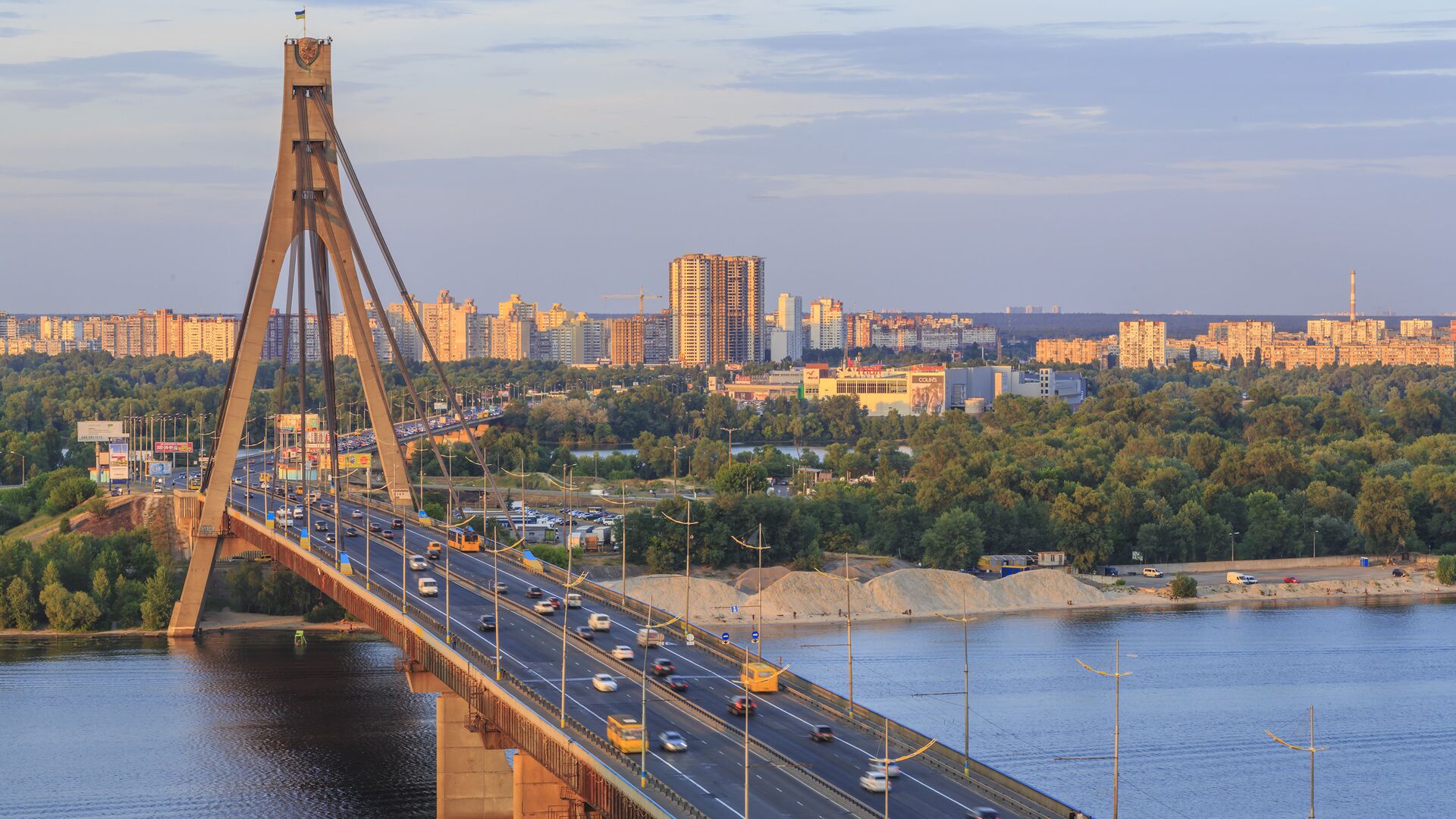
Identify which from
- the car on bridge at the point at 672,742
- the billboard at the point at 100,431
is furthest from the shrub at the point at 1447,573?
the billboard at the point at 100,431

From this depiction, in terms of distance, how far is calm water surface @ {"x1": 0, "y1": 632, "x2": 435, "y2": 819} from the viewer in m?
28.6

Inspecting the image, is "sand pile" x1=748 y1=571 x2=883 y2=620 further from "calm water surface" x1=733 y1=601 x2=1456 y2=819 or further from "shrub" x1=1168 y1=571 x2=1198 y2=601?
"shrub" x1=1168 y1=571 x2=1198 y2=601

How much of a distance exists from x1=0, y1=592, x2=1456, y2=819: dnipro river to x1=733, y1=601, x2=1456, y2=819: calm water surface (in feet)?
0.26

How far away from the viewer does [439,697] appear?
1113 inches

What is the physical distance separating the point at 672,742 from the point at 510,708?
2959 mm

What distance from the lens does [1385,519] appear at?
5884cm

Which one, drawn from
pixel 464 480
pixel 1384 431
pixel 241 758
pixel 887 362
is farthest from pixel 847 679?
pixel 887 362

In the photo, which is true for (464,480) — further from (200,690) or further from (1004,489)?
(200,690)

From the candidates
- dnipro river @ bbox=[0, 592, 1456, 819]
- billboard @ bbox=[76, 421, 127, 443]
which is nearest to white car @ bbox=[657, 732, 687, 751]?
dnipro river @ bbox=[0, 592, 1456, 819]

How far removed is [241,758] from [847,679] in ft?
38.0

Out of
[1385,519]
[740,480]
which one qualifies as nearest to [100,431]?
[740,480]

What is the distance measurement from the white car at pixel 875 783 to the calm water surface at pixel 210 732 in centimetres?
1042

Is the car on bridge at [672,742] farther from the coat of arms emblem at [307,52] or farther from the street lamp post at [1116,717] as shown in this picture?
the coat of arms emblem at [307,52]

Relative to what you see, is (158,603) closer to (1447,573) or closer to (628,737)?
(628,737)
